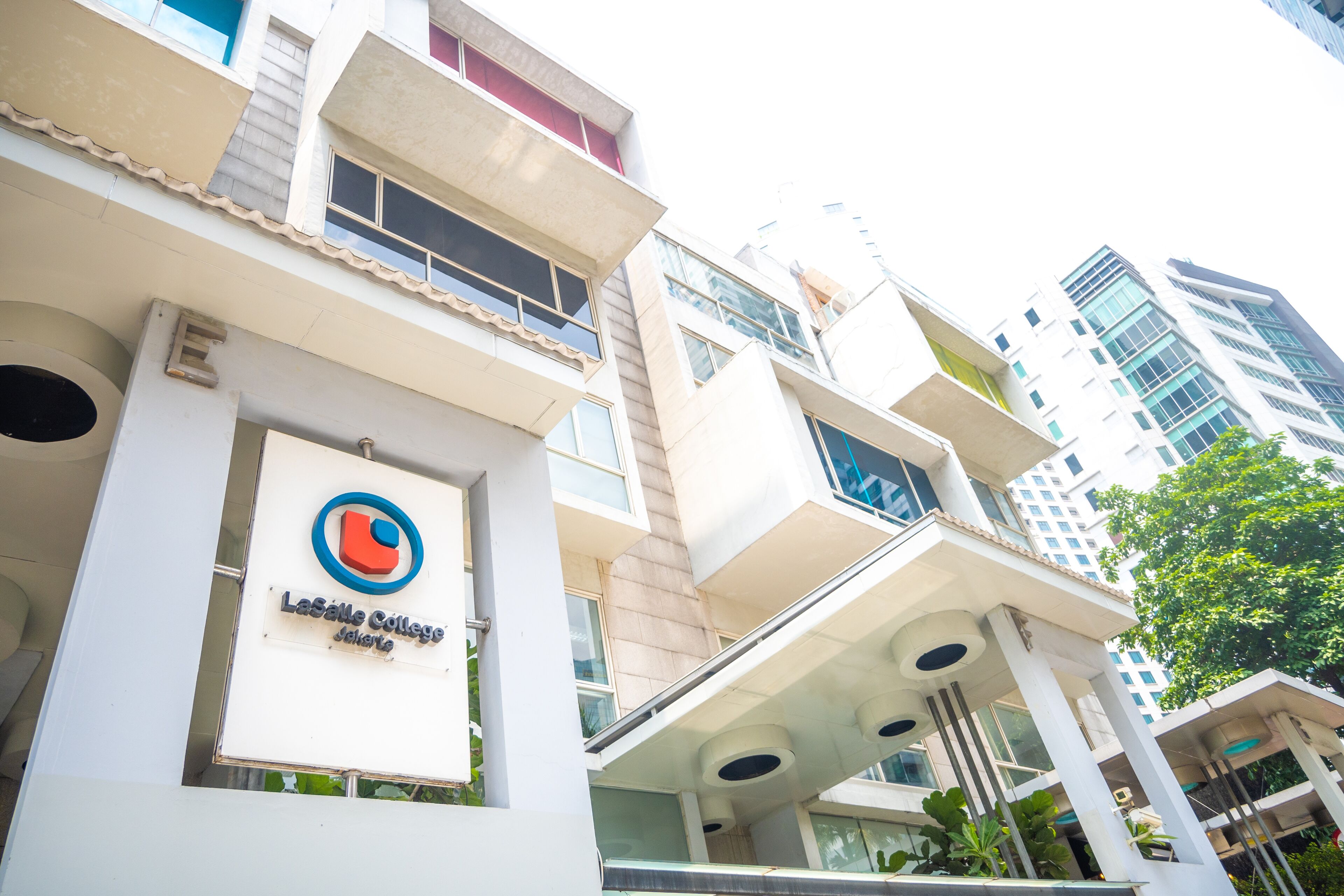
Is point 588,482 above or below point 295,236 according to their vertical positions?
above

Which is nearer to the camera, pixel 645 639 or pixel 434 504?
pixel 434 504

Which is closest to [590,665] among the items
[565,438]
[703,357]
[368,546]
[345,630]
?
[565,438]

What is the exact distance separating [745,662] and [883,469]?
30.1 feet

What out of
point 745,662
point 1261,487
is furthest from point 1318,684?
point 745,662

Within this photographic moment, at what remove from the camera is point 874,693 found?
966cm

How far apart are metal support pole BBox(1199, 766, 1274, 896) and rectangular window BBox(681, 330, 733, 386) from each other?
33.4 feet

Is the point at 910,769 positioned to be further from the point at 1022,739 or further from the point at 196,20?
the point at 196,20

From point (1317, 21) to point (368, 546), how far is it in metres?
58.7

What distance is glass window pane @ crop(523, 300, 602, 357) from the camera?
44.0 feet

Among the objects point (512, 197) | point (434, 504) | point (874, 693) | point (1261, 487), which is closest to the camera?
point (434, 504)

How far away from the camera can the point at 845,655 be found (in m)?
8.93

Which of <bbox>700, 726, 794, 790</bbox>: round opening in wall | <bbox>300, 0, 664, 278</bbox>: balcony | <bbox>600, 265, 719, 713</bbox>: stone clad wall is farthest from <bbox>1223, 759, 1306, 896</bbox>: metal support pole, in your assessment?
<bbox>300, 0, 664, 278</bbox>: balcony

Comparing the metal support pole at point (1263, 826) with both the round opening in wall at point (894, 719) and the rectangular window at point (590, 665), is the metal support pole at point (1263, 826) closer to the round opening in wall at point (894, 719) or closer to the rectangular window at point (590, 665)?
the round opening in wall at point (894, 719)

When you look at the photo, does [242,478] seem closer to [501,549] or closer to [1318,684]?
[501,549]
